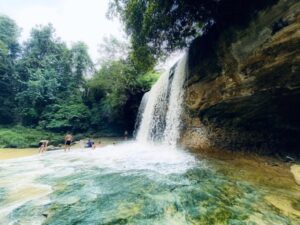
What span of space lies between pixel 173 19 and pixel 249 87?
446cm

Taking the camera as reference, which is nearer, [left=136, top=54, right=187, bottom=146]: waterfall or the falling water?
[left=136, top=54, right=187, bottom=146]: waterfall

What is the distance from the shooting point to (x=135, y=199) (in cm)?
451

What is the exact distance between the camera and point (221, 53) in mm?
8633

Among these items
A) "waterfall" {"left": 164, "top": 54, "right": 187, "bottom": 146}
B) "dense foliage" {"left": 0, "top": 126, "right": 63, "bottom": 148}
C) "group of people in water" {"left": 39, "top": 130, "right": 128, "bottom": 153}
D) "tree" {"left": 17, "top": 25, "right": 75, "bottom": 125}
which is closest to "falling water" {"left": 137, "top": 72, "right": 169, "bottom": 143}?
"waterfall" {"left": 164, "top": 54, "right": 187, "bottom": 146}

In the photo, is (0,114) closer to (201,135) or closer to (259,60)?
(201,135)

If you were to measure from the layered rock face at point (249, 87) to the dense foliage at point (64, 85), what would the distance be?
393 inches

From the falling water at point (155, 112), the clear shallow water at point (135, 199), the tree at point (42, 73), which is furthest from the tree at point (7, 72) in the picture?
the clear shallow water at point (135, 199)

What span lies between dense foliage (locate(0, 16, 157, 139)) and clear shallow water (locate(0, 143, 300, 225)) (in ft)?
46.1

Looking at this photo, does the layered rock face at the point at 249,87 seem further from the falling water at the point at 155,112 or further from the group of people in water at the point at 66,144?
the group of people in water at the point at 66,144

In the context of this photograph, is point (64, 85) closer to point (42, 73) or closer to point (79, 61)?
point (42, 73)

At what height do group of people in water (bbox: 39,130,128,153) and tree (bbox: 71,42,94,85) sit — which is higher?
tree (bbox: 71,42,94,85)

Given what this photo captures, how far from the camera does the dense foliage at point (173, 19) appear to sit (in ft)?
26.3

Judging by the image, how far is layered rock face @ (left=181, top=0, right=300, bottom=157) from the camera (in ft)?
20.2

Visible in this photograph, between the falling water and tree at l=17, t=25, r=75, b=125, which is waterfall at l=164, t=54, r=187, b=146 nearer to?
the falling water
